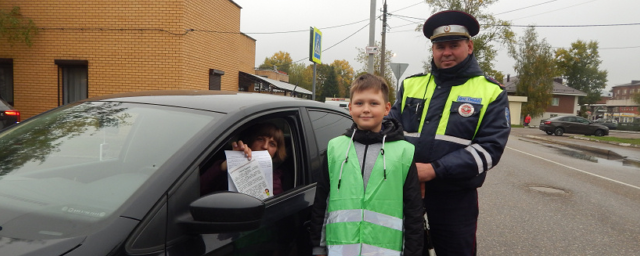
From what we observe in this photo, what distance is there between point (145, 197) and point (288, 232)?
0.83 m

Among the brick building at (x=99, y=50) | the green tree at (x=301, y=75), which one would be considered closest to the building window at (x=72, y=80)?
the brick building at (x=99, y=50)

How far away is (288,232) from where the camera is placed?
2.19 m

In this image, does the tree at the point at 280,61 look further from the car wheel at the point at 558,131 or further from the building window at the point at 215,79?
the building window at the point at 215,79

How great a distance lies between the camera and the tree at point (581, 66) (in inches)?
2709

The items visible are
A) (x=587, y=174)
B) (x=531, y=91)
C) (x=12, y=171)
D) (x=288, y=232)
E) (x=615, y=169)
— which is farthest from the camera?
(x=531, y=91)

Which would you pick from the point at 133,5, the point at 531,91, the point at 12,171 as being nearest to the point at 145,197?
the point at 12,171

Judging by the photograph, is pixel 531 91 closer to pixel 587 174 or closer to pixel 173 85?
pixel 587 174

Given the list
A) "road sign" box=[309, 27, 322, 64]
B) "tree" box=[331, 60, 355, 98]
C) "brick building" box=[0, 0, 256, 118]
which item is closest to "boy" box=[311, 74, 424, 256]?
"brick building" box=[0, 0, 256, 118]

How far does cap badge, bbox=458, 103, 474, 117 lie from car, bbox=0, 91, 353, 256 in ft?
2.90

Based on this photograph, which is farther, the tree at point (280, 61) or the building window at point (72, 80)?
the tree at point (280, 61)

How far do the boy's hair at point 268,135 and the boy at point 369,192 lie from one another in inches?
23.1

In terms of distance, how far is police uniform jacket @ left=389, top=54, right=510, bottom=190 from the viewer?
85.5 inches

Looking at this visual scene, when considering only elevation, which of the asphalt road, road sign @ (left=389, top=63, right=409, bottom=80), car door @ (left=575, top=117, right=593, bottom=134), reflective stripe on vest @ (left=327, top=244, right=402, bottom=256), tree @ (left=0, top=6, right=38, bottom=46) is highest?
tree @ (left=0, top=6, right=38, bottom=46)

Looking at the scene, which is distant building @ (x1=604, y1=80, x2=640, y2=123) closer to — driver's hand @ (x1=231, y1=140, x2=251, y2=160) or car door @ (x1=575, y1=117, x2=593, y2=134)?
car door @ (x1=575, y1=117, x2=593, y2=134)
